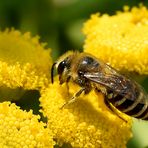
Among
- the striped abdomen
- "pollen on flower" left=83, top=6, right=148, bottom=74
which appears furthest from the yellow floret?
the striped abdomen

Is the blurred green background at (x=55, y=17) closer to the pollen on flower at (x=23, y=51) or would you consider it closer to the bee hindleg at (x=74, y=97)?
the pollen on flower at (x=23, y=51)

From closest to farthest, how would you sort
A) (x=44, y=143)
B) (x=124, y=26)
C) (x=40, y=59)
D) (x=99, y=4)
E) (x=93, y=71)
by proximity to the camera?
1. (x=44, y=143)
2. (x=93, y=71)
3. (x=40, y=59)
4. (x=124, y=26)
5. (x=99, y=4)

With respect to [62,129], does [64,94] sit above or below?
above

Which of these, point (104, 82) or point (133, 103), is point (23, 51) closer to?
point (104, 82)

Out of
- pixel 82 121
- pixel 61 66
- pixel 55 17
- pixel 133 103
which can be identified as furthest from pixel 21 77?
pixel 55 17

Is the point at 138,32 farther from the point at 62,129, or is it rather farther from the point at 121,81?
the point at 62,129

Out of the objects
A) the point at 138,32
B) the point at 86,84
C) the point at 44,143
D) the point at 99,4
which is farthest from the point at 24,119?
the point at 99,4

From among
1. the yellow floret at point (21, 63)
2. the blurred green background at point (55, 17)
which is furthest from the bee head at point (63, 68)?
the blurred green background at point (55, 17)
